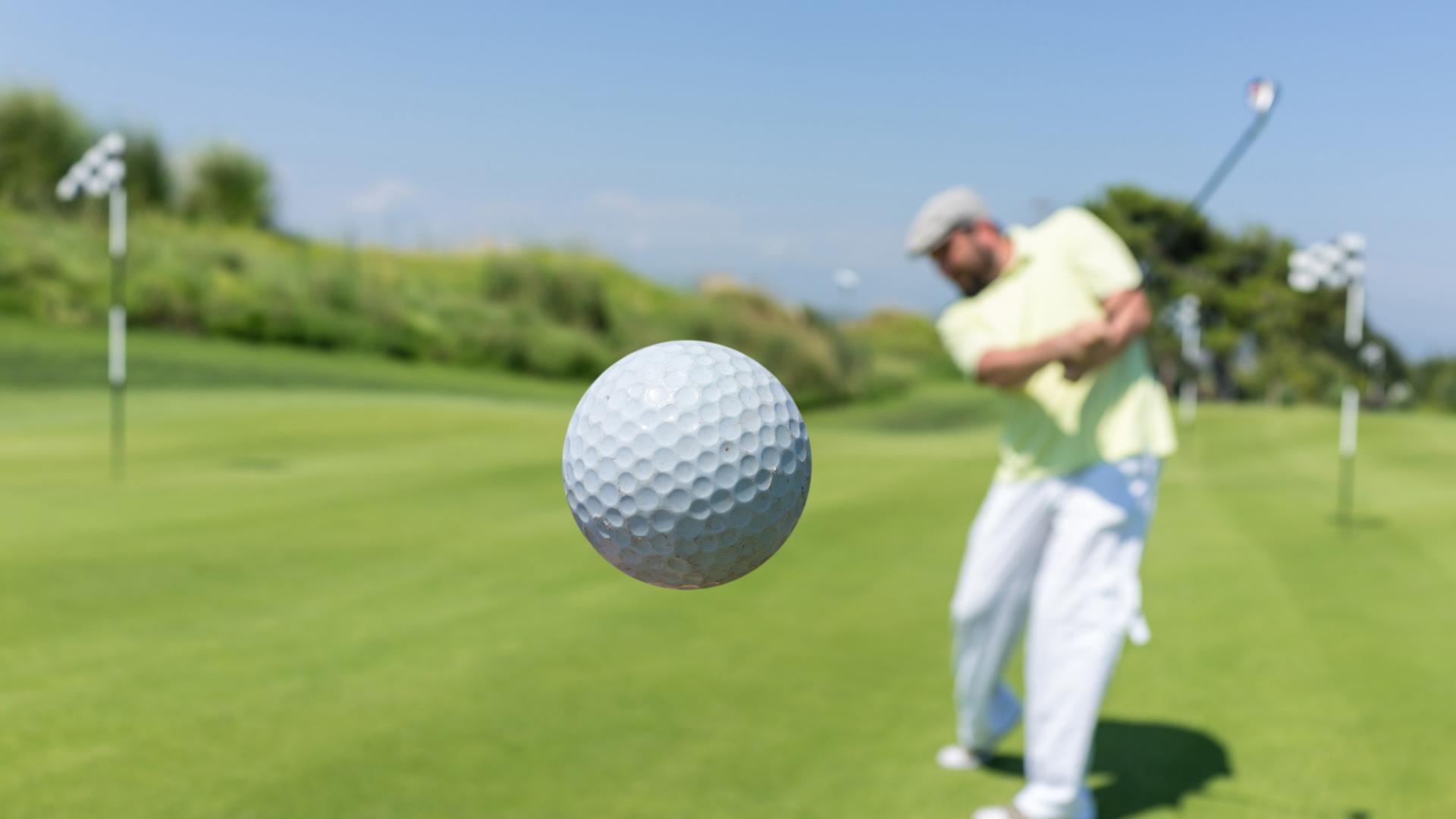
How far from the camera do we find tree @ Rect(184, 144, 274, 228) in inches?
1583

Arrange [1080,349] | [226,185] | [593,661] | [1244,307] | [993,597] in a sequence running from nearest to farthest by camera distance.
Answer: [1080,349] < [993,597] < [593,661] < [226,185] < [1244,307]

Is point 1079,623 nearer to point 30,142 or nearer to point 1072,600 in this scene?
point 1072,600

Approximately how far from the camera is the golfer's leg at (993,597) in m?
4.11

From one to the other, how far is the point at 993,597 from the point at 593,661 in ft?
7.34

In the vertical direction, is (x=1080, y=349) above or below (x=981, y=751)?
above

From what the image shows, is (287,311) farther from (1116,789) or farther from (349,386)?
(1116,789)

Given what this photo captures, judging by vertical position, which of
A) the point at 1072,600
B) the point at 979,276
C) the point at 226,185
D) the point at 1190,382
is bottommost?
the point at 1190,382

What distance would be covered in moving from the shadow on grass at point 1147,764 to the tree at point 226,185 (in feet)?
131

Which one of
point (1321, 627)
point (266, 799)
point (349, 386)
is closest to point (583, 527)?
point (266, 799)

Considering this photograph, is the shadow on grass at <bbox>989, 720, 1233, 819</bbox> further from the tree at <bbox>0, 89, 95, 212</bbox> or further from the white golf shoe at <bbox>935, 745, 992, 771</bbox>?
the tree at <bbox>0, 89, 95, 212</bbox>

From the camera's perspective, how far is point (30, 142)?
36188 millimetres

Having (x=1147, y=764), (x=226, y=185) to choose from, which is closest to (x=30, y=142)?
(x=226, y=185)

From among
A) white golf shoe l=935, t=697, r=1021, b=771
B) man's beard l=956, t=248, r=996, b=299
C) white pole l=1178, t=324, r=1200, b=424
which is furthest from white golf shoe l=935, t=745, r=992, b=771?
white pole l=1178, t=324, r=1200, b=424

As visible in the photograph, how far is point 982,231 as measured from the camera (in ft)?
13.3
